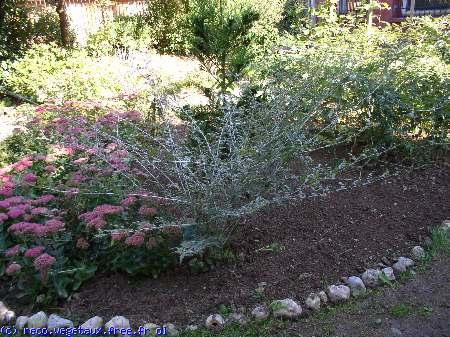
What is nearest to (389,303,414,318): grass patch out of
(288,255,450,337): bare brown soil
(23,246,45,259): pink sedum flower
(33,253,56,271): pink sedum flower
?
(288,255,450,337): bare brown soil

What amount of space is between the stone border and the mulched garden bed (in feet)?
0.27

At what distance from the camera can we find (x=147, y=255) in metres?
3.23

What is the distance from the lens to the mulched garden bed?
307 cm

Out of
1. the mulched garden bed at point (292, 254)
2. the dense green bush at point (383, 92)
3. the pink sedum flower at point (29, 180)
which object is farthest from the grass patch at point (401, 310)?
the pink sedum flower at point (29, 180)

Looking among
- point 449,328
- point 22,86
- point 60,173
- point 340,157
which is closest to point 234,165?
point 449,328

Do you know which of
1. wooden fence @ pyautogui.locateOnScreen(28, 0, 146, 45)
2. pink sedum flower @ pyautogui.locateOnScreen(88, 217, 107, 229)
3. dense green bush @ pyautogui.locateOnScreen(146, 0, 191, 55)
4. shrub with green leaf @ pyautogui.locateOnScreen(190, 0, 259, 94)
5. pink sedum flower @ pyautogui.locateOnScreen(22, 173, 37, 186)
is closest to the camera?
pink sedum flower @ pyautogui.locateOnScreen(88, 217, 107, 229)

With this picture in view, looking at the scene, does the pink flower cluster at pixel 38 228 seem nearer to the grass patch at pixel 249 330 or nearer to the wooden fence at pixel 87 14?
the grass patch at pixel 249 330

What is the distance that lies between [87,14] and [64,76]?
6675 mm

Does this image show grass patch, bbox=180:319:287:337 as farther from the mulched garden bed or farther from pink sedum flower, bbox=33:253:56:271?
pink sedum flower, bbox=33:253:56:271

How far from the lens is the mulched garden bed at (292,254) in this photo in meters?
3.07

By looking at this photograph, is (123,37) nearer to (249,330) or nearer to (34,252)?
(34,252)

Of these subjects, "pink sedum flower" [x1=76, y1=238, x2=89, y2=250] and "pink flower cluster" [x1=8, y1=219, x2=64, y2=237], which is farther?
"pink sedum flower" [x1=76, y1=238, x2=89, y2=250]

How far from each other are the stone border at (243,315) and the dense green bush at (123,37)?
876 centimetres

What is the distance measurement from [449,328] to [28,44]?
454 inches
